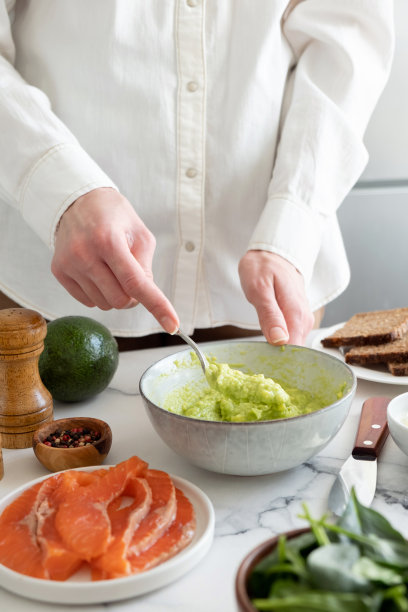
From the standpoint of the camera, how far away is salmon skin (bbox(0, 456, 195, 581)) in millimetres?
770

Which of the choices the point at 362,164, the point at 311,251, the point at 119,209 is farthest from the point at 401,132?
the point at 119,209

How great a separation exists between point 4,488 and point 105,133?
2.71ft

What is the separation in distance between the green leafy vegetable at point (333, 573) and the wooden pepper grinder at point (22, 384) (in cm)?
60

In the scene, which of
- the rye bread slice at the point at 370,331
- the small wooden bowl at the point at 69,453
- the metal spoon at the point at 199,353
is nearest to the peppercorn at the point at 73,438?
the small wooden bowl at the point at 69,453

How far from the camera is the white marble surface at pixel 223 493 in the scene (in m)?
0.76

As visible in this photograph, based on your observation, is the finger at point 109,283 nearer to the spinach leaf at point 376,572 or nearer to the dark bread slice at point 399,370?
the dark bread slice at point 399,370

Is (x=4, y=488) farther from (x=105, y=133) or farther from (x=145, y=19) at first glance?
(x=145, y=19)

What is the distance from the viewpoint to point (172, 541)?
81 cm

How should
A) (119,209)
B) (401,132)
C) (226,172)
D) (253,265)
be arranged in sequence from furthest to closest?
(401,132) < (226,172) < (253,265) < (119,209)

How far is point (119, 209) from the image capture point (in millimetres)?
1228

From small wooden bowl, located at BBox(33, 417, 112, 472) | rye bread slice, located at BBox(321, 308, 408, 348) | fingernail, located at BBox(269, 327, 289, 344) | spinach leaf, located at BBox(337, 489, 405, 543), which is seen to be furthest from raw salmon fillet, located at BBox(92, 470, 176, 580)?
rye bread slice, located at BBox(321, 308, 408, 348)

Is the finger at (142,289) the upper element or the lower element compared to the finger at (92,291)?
upper

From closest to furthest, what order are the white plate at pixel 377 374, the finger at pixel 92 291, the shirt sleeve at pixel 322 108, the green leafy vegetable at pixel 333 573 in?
the green leafy vegetable at pixel 333 573, the finger at pixel 92 291, the white plate at pixel 377 374, the shirt sleeve at pixel 322 108

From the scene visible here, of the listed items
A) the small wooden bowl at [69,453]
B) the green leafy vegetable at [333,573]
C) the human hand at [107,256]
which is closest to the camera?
→ the green leafy vegetable at [333,573]
